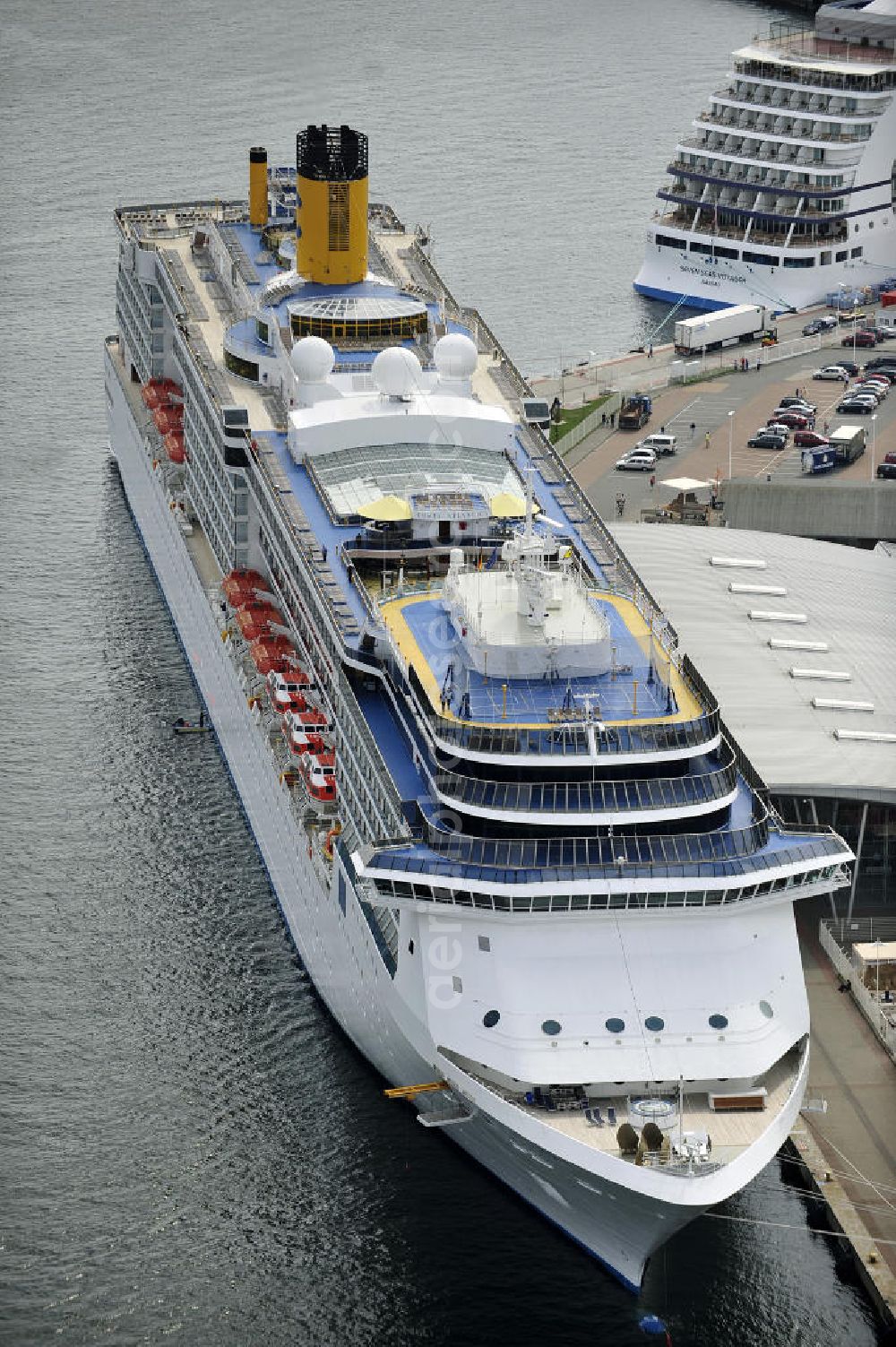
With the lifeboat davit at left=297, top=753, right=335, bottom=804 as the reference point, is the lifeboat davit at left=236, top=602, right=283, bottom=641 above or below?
below

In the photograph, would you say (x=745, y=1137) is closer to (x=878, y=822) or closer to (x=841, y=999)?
(x=841, y=999)

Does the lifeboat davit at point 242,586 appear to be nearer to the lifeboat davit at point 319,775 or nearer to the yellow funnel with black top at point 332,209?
the lifeboat davit at point 319,775

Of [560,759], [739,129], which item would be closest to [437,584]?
[560,759]

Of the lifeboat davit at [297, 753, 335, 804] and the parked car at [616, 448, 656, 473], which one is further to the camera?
the parked car at [616, 448, 656, 473]

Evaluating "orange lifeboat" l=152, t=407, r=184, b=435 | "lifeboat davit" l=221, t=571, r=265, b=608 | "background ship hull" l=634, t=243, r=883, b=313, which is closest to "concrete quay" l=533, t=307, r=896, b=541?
"background ship hull" l=634, t=243, r=883, b=313

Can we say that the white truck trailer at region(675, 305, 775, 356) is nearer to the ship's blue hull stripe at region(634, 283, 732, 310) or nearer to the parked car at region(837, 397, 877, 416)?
the ship's blue hull stripe at region(634, 283, 732, 310)

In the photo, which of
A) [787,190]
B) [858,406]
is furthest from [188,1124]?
[787,190]

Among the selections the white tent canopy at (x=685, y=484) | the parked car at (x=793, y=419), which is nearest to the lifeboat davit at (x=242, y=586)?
the white tent canopy at (x=685, y=484)

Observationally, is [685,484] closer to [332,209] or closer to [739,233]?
[332,209]
